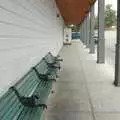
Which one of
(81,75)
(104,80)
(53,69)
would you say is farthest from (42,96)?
(81,75)

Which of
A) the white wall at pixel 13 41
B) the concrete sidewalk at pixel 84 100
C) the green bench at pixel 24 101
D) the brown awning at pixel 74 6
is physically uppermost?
the brown awning at pixel 74 6

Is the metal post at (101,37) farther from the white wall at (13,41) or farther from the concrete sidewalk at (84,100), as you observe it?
the white wall at (13,41)

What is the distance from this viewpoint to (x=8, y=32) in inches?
183

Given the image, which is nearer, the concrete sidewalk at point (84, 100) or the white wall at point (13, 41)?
the white wall at point (13, 41)

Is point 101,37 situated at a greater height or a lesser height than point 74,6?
lesser

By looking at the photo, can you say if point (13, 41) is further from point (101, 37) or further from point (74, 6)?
point (74, 6)

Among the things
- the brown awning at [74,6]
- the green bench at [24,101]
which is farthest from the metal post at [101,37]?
the green bench at [24,101]

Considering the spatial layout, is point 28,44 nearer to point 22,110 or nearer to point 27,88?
point 27,88

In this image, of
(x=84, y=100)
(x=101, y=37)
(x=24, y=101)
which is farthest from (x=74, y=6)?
(x=24, y=101)

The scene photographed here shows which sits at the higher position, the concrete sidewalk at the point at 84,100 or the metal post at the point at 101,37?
the metal post at the point at 101,37

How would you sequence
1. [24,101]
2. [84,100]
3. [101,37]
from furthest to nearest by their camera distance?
[101,37]
[84,100]
[24,101]

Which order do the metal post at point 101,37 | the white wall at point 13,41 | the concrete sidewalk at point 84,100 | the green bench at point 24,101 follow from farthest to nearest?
the metal post at point 101,37
the concrete sidewalk at point 84,100
the white wall at point 13,41
the green bench at point 24,101

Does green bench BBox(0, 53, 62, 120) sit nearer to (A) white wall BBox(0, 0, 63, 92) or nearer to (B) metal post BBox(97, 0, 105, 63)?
(A) white wall BBox(0, 0, 63, 92)

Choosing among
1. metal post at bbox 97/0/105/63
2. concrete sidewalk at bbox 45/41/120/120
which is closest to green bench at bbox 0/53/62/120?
concrete sidewalk at bbox 45/41/120/120
